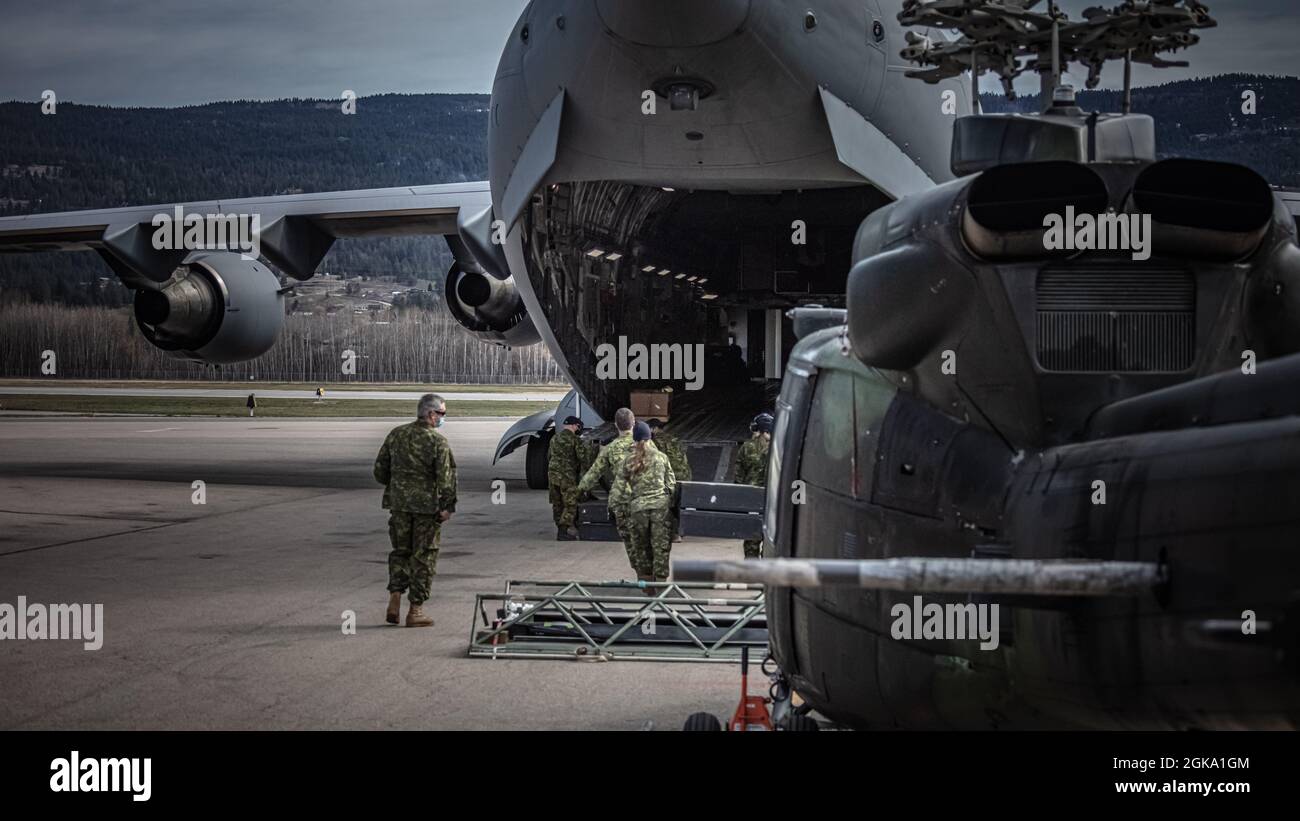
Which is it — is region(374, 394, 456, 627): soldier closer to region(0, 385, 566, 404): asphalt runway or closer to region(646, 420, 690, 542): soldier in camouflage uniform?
region(646, 420, 690, 542): soldier in camouflage uniform

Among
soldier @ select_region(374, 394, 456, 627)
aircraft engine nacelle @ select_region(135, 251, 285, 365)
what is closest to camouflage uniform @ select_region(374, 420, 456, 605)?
soldier @ select_region(374, 394, 456, 627)

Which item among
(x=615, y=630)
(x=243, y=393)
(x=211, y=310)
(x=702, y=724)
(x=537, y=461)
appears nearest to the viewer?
(x=702, y=724)

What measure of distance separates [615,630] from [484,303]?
13304mm

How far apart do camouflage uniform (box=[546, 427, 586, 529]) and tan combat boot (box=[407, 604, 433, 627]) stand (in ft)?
16.1

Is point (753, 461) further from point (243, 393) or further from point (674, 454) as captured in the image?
point (243, 393)

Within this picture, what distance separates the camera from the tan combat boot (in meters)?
Answer: 10.4

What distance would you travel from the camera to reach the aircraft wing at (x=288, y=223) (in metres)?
21.4

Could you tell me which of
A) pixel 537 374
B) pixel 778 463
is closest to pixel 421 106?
pixel 537 374

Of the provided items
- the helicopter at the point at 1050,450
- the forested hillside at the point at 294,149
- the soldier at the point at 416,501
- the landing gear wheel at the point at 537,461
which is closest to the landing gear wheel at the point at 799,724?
the helicopter at the point at 1050,450

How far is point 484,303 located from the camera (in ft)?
72.9

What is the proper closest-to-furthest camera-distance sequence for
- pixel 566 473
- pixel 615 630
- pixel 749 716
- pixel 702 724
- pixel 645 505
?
pixel 702 724
pixel 749 716
pixel 615 630
pixel 645 505
pixel 566 473

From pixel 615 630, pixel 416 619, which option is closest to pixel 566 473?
pixel 416 619

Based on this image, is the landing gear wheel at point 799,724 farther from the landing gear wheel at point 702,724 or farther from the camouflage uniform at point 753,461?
the camouflage uniform at point 753,461
